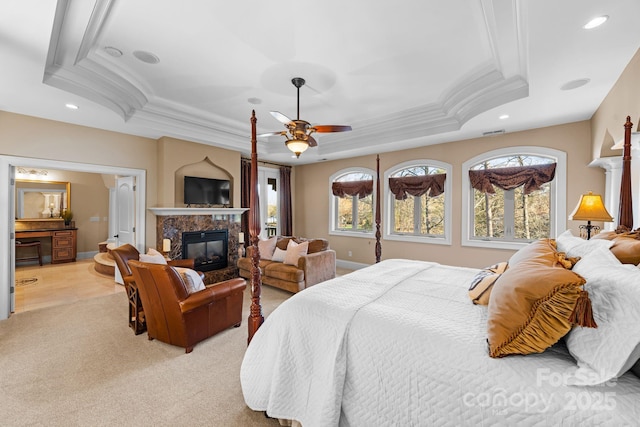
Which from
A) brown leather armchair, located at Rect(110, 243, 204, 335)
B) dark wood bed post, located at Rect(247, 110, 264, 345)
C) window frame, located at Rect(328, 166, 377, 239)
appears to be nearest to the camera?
dark wood bed post, located at Rect(247, 110, 264, 345)

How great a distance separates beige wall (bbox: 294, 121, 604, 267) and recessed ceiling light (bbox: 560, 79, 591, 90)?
151 centimetres

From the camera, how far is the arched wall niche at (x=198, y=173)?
5004mm

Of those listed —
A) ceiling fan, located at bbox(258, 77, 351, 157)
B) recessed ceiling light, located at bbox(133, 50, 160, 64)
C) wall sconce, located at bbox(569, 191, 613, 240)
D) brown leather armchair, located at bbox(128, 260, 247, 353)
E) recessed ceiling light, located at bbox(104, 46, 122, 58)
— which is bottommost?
brown leather armchair, located at bbox(128, 260, 247, 353)

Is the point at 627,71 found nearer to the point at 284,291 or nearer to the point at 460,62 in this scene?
the point at 460,62

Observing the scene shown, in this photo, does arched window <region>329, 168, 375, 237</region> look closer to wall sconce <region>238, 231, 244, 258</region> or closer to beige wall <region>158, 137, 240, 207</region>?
wall sconce <region>238, 231, 244, 258</region>

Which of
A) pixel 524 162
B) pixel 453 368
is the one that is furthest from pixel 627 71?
pixel 453 368

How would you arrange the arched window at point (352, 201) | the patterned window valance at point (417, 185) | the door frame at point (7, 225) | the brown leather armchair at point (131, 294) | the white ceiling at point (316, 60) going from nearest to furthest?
the white ceiling at point (316, 60), the brown leather armchair at point (131, 294), the door frame at point (7, 225), the patterned window valance at point (417, 185), the arched window at point (352, 201)

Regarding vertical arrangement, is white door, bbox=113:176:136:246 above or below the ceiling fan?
below

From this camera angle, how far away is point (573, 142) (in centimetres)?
392

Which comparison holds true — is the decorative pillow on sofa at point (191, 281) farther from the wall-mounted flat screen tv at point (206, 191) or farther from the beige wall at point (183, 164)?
the wall-mounted flat screen tv at point (206, 191)

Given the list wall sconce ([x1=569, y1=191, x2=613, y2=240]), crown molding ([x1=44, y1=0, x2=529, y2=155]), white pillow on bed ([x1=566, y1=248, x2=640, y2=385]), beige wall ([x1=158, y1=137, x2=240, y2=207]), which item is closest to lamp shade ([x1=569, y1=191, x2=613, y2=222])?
wall sconce ([x1=569, y1=191, x2=613, y2=240])

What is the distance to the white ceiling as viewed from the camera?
2.04 metres

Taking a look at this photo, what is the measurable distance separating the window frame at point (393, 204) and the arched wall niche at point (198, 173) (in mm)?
3359

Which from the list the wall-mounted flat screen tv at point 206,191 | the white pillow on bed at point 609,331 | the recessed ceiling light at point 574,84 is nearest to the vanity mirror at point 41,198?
the wall-mounted flat screen tv at point 206,191
